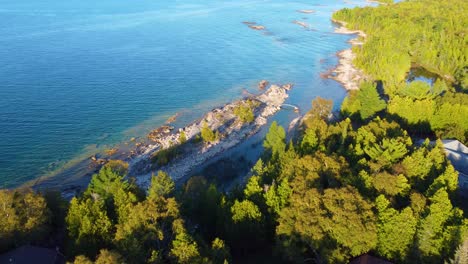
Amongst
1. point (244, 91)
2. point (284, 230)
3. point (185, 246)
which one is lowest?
point (244, 91)

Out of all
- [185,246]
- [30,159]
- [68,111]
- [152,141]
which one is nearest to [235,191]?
[185,246]

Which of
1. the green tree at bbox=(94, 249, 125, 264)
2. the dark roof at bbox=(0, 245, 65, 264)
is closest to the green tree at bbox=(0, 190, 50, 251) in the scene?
the dark roof at bbox=(0, 245, 65, 264)

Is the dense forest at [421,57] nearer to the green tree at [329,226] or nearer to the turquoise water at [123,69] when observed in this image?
the turquoise water at [123,69]

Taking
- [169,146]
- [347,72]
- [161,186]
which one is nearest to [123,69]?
[169,146]

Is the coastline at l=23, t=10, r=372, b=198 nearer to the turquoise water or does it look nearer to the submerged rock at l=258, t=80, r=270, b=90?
the turquoise water

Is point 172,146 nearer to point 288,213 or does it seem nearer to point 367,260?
point 288,213

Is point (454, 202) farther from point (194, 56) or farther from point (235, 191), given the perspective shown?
point (194, 56)
